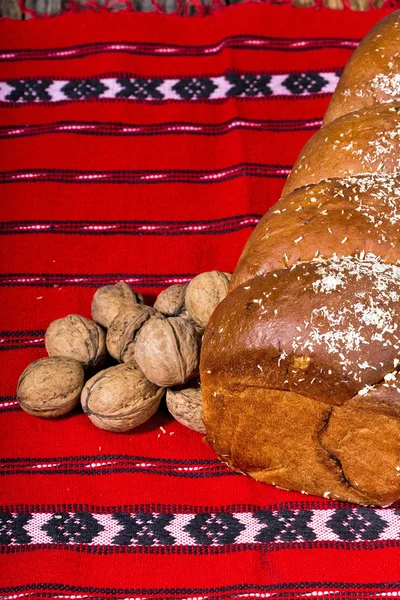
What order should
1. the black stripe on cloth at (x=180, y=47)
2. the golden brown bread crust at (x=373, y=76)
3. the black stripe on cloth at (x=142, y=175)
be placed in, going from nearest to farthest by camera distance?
the golden brown bread crust at (x=373, y=76) < the black stripe on cloth at (x=142, y=175) < the black stripe on cloth at (x=180, y=47)

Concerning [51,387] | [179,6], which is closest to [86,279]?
[51,387]

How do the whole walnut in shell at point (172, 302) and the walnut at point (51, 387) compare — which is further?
the whole walnut in shell at point (172, 302)

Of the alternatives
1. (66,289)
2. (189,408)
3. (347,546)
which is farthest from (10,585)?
(66,289)

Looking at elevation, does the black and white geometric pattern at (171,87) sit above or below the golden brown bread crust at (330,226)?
above

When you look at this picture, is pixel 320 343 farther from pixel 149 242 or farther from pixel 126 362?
pixel 149 242

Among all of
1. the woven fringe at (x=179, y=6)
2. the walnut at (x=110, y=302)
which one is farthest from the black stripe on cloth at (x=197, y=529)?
the woven fringe at (x=179, y=6)

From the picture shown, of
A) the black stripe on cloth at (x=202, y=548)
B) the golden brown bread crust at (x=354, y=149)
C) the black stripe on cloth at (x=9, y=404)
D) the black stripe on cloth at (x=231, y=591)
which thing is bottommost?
the black stripe on cloth at (x=231, y=591)

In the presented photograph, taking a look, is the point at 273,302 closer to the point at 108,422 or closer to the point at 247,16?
the point at 108,422

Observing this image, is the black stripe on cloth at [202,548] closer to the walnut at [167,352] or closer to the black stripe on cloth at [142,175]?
the walnut at [167,352]
